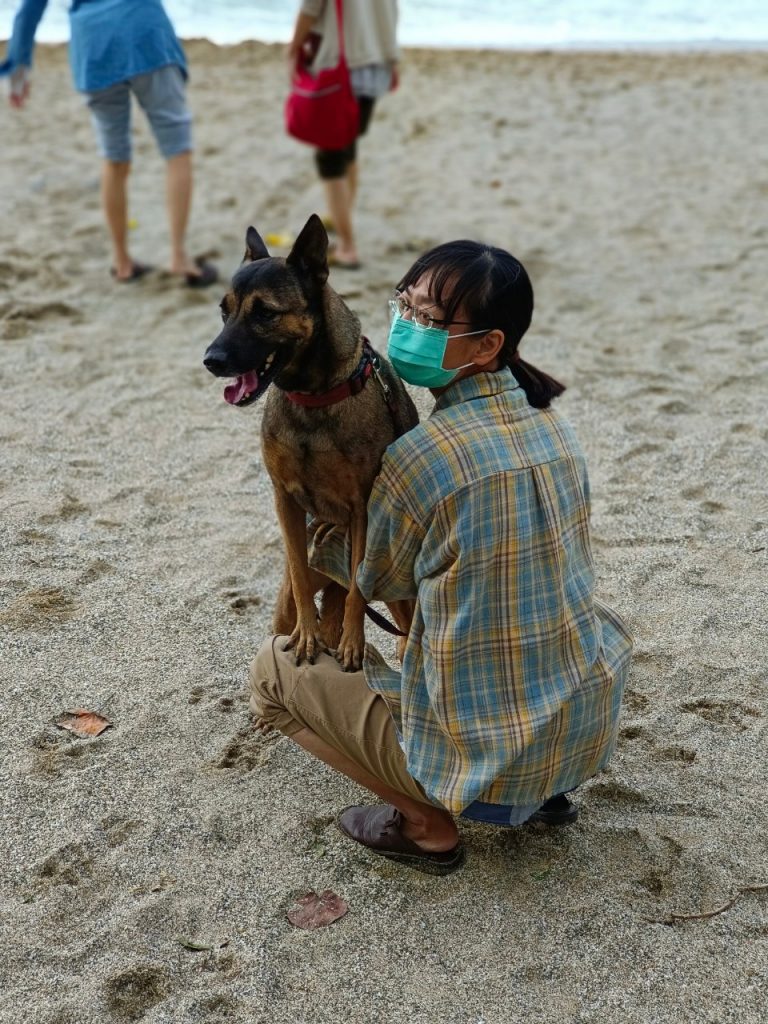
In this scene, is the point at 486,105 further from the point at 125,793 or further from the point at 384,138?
the point at 125,793

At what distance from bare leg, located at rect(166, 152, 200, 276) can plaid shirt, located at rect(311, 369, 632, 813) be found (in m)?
4.66

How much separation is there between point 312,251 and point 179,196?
14.2ft

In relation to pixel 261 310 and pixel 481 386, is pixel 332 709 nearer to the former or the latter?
pixel 481 386

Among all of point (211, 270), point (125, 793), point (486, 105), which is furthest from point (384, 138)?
point (125, 793)

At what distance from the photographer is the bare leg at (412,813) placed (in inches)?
112

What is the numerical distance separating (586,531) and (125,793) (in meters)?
1.49

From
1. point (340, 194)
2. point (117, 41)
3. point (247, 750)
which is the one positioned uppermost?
point (117, 41)

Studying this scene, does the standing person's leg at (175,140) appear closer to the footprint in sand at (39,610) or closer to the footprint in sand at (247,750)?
the footprint in sand at (39,610)

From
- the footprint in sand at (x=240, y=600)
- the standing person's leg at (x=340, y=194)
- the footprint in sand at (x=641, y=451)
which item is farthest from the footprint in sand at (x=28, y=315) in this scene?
the footprint in sand at (x=641, y=451)

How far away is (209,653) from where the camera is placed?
12.3 ft

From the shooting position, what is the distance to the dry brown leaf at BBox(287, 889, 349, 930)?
2736mm

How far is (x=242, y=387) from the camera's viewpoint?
9.10 feet

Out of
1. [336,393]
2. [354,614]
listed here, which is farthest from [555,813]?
[336,393]

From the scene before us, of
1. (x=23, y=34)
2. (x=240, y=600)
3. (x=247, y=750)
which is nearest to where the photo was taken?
(x=247, y=750)
